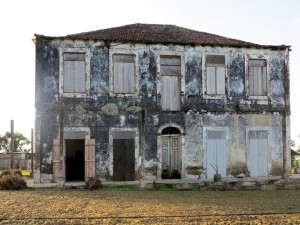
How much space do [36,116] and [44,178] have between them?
9.05 ft

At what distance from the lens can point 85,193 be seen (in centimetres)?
1633

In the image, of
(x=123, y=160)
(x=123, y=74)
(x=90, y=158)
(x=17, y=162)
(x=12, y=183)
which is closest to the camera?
(x=12, y=183)

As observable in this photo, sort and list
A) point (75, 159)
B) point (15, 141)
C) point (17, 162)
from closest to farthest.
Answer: point (75, 159) → point (17, 162) → point (15, 141)

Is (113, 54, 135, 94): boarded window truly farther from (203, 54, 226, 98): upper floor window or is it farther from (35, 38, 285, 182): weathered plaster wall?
(203, 54, 226, 98): upper floor window

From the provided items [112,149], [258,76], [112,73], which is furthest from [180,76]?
[112,149]

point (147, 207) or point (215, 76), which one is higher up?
point (215, 76)

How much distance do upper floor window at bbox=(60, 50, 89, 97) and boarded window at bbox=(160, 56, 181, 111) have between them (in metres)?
3.56

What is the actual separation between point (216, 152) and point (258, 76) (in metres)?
4.31

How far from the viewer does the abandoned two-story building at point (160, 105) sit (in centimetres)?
1964

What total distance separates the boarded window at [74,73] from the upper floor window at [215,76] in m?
5.74

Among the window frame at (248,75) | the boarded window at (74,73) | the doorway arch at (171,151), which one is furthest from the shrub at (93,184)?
the window frame at (248,75)

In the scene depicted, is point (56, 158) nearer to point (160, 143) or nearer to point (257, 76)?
point (160, 143)

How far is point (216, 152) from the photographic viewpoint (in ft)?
67.9

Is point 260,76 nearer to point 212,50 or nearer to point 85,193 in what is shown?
point 212,50
